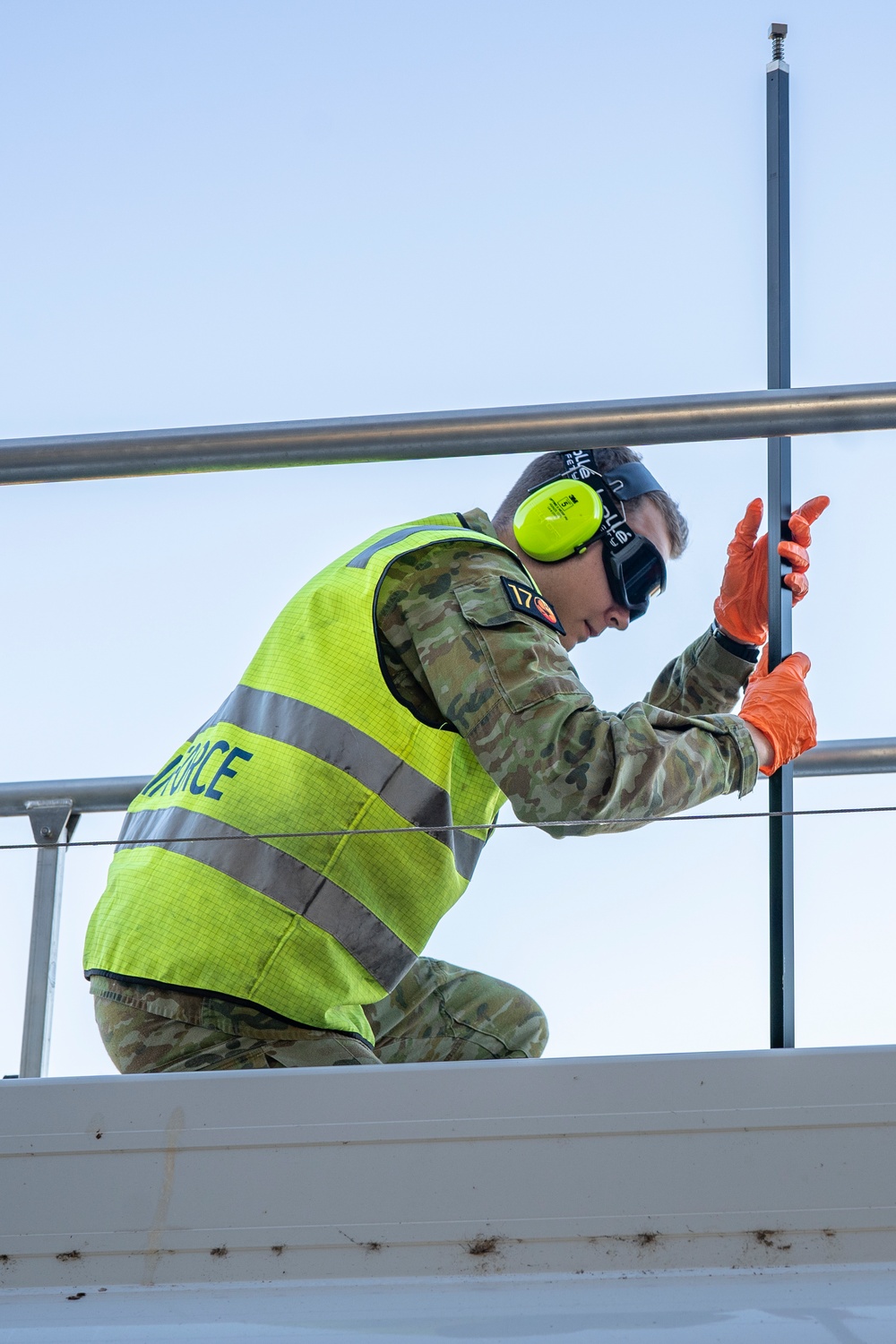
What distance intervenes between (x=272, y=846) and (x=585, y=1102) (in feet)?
1.70

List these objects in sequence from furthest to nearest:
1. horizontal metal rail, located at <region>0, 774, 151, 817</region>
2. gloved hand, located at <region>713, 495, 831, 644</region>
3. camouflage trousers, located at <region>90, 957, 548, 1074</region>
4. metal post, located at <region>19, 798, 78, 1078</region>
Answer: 1. gloved hand, located at <region>713, 495, 831, 644</region>
2. horizontal metal rail, located at <region>0, 774, 151, 817</region>
3. metal post, located at <region>19, 798, 78, 1078</region>
4. camouflage trousers, located at <region>90, 957, 548, 1074</region>

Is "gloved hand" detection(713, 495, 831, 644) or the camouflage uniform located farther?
"gloved hand" detection(713, 495, 831, 644)

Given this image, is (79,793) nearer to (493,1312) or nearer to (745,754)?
(745,754)

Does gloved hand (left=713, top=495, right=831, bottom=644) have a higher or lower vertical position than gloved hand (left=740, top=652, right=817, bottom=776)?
higher

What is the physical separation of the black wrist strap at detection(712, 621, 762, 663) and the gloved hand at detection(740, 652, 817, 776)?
461mm

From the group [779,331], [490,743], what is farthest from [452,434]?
[779,331]

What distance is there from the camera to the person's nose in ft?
5.89

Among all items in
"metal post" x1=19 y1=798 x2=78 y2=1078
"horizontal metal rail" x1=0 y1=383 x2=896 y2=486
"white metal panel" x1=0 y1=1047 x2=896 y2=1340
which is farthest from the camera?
"metal post" x1=19 y1=798 x2=78 y2=1078

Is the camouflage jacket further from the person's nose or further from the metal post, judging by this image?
the metal post

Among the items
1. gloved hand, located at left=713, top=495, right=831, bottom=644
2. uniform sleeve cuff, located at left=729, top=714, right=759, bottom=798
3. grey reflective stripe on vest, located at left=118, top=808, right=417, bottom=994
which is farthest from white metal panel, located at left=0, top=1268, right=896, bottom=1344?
gloved hand, located at left=713, top=495, right=831, bottom=644

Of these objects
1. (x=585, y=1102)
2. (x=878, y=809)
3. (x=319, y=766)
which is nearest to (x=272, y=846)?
(x=319, y=766)

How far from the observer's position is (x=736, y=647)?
6.64ft

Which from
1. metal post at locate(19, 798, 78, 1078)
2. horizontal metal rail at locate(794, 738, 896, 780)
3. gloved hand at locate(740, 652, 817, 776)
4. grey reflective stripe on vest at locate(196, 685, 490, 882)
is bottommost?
metal post at locate(19, 798, 78, 1078)

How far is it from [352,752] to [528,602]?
258mm
